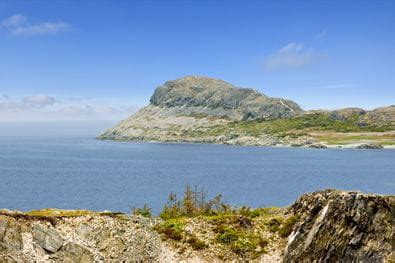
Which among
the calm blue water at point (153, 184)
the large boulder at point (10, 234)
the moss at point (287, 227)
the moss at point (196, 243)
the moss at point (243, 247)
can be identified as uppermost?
the large boulder at point (10, 234)

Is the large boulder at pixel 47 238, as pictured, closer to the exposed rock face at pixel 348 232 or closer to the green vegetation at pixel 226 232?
the green vegetation at pixel 226 232

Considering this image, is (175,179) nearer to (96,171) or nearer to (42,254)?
(96,171)

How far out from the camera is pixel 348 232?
119 ft

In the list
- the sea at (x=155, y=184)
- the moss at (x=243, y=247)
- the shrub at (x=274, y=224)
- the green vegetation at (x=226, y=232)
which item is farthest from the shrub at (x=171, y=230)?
the sea at (x=155, y=184)

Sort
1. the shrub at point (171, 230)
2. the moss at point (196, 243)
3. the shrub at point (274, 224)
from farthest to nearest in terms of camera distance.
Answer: the shrub at point (274, 224) < the shrub at point (171, 230) < the moss at point (196, 243)

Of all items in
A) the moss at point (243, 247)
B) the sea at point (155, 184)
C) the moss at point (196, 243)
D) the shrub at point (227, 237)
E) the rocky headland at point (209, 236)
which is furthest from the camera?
the sea at point (155, 184)

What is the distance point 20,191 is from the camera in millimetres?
129750

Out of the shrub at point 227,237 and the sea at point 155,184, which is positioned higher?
the shrub at point 227,237

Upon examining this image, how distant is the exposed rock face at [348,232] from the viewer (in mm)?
35812

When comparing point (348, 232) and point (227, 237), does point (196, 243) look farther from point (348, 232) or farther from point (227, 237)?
point (348, 232)

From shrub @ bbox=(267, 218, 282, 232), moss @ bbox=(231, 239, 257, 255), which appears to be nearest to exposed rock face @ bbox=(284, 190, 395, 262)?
moss @ bbox=(231, 239, 257, 255)

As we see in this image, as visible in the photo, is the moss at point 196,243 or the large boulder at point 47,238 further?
the moss at point 196,243

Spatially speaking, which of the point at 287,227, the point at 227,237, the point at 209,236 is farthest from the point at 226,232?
the point at 287,227

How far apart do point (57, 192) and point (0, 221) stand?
101m
